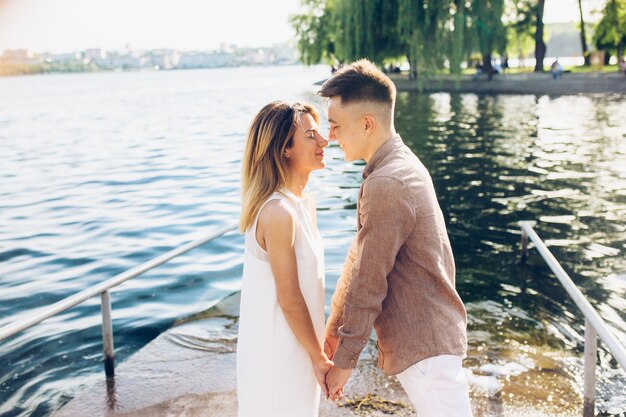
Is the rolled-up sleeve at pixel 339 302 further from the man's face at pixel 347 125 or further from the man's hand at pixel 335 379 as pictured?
the man's face at pixel 347 125

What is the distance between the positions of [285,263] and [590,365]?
2029 mm

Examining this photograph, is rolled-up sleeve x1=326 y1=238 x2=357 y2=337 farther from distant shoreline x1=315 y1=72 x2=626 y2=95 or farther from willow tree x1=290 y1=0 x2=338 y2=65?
willow tree x1=290 y1=0 x2=338 y2=65

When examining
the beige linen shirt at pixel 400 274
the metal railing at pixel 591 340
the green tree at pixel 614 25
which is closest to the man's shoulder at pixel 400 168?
the beige linen shirt at pixel 400 274

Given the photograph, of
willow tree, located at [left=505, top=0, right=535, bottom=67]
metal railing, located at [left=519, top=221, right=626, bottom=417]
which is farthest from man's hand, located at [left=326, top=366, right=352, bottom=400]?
willow tree, located at [left=505, top=0, right=535, bottom=67]

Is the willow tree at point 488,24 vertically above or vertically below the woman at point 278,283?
above

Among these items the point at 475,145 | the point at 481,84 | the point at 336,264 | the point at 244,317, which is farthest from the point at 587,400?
the point at 481,84

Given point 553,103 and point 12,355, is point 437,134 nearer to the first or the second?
point 553,103

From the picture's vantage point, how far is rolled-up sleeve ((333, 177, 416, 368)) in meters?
2.14

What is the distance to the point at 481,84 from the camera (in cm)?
3984

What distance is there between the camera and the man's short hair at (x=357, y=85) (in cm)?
236

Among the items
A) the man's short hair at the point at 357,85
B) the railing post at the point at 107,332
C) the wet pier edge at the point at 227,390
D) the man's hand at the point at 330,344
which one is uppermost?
the man's short hair at the point at 357,85

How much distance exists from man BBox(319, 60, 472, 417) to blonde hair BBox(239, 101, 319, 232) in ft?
0.61

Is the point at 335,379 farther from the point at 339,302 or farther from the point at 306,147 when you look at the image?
the point at 306,147

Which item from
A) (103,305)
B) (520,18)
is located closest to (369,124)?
(103,305)
